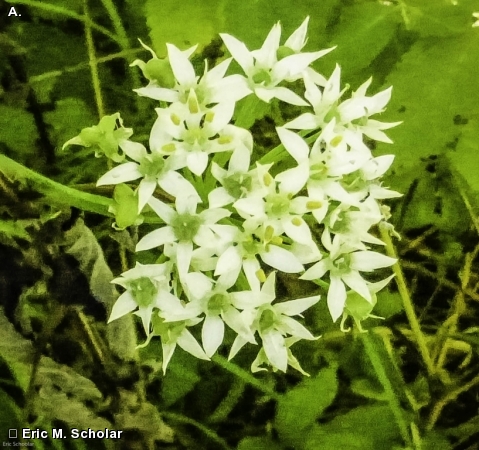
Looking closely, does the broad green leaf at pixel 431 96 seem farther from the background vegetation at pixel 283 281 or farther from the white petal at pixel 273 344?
the white petal at pixel 273 344

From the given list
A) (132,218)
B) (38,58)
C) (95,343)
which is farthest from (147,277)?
(38,58)

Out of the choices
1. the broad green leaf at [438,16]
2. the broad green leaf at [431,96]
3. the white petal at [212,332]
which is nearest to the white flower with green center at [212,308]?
the white petal at [212,332]

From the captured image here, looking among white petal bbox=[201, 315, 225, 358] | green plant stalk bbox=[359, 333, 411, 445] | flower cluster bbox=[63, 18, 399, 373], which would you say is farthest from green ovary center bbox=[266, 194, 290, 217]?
green plant stalk bbox=[359, 333, 411, 445]

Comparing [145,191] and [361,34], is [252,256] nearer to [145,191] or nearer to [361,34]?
[145,191]

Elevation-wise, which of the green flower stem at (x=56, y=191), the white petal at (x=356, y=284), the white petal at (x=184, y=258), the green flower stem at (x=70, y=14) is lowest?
the white petal at (x=356, y=284)

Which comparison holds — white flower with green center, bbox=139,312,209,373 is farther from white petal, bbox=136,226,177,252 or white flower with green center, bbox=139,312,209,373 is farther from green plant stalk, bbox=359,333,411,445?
green plant stalk, bbox=359,333,411,445

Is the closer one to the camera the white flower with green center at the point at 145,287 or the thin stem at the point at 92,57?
the white flower with green center at the point at 145,287
